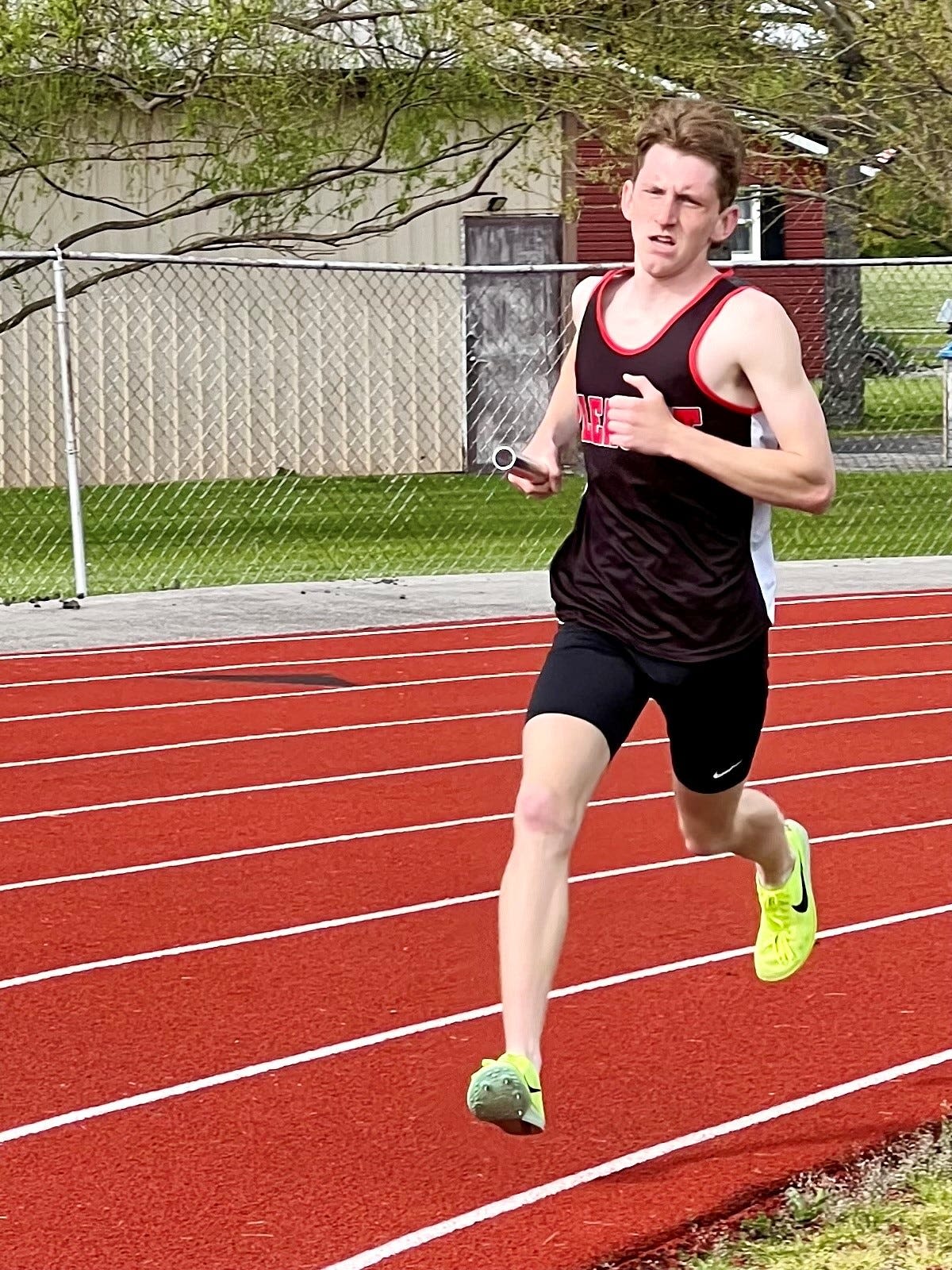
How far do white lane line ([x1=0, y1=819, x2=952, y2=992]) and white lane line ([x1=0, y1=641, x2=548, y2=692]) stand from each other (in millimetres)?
4222

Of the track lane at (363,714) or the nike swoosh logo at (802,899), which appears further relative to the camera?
the track lane at (363,714)

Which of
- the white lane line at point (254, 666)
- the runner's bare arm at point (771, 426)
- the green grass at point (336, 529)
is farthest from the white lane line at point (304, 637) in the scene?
the runner's bare arm at point (771, 426)

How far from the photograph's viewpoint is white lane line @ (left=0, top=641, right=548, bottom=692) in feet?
35.6

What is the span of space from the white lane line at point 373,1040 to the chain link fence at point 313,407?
38.6ft

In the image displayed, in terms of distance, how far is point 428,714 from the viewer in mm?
10094

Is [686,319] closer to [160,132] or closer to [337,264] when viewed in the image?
[337,264]

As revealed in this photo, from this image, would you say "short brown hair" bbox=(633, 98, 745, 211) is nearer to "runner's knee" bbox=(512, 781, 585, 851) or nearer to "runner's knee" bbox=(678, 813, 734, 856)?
"runner's knee" bbox=(512, 781, 585, 851)

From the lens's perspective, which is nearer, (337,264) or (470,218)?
(337,264)

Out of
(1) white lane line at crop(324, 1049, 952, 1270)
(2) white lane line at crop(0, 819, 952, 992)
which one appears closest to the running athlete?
(1) white lane line at crop(324, 1049, 952, 1270)

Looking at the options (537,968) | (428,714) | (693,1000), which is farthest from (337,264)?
(537,968)

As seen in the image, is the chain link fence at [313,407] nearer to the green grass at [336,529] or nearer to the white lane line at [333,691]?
the green grass at [336,529]

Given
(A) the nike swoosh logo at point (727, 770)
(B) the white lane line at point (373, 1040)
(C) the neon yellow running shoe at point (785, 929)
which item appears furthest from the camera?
(C) the neon yellow running shoe at point (785, 929)

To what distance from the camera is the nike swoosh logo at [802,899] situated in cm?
553

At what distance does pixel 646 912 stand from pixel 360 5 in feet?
45.7
